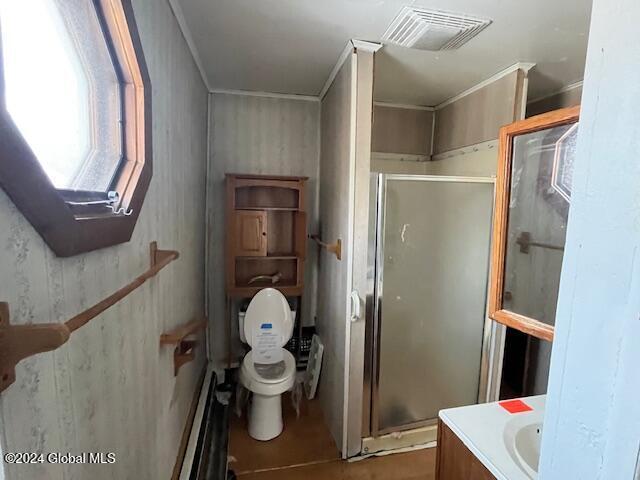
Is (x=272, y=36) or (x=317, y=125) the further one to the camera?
(x=317, y=125)

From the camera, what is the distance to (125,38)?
2.89ft

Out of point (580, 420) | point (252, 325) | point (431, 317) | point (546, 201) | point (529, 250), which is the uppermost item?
point (546, 201)

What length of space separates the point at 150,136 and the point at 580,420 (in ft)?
4.29

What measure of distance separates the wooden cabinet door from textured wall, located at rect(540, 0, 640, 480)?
2.15 meters

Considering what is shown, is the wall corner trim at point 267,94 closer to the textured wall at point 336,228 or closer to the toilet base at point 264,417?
the textured wall at point 336,228

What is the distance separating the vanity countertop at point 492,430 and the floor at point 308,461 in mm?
988

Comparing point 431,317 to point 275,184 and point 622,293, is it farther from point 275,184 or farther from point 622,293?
point 622,293

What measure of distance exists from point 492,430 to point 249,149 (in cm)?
237

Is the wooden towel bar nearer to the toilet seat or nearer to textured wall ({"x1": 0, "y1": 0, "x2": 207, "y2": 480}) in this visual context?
textured wall ({"x1": 0, "y1": 0, "x2": 207, "y2": 480})

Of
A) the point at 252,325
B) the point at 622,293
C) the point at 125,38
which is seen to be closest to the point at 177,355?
the point at 252,325

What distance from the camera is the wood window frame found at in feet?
1.59

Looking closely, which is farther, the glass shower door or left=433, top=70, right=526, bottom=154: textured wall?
left=433, top=70, right=526, bottom=154: textured wall

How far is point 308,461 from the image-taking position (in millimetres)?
1906

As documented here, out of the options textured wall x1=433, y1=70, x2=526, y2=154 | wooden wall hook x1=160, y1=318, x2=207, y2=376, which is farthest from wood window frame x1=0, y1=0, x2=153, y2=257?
textured wall x1=433, y1=70, x2=526, y2=154
